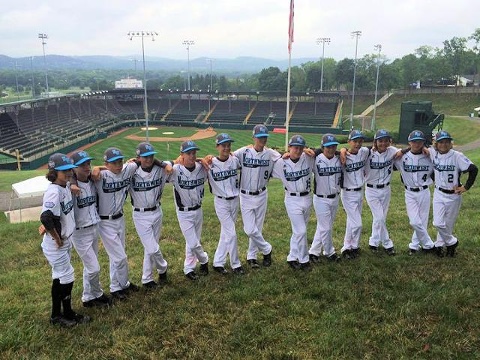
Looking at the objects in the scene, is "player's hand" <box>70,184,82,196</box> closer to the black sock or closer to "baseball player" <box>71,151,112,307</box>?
"baseball player" <box>71,151,112,307</box>

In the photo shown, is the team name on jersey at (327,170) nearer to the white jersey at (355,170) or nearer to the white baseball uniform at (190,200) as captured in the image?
the white jersey at (355,170)

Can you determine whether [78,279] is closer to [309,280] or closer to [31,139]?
[309,280]

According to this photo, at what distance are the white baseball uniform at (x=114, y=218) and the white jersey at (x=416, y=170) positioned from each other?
4649mm

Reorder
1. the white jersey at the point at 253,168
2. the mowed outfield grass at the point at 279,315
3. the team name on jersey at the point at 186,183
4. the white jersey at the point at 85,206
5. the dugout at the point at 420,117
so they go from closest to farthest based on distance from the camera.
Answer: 1. the mowed outfield grass at the point at 279,315
2. the white jersey at the point at 85,206
3. the team name on jersey at the point at 186,183
4. the white jersey at the point at 253,168
5. the dugout at the point at 420,117

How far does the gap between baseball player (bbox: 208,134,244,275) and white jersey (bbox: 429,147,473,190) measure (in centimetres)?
346

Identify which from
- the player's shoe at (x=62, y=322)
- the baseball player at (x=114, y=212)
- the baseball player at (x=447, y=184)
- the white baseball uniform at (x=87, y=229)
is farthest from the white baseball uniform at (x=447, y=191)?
the player's shoe at (x=62, y=322)

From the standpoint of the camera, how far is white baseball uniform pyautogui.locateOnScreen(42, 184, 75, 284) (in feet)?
16.6

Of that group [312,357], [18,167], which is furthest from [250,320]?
[18,167]

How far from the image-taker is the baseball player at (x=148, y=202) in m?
6.05

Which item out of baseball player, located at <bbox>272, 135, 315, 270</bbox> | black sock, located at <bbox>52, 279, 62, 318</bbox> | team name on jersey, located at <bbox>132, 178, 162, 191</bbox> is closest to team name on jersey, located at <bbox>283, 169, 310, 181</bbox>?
baseball player, located at <bbox>272, 135, 315, 270</bbox>

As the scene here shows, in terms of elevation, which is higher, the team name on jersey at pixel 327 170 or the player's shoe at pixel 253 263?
the team name on jersey at pixel 327 170

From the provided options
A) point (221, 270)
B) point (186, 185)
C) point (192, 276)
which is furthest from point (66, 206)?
point (221, 270)

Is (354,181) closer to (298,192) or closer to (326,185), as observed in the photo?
(326,185)

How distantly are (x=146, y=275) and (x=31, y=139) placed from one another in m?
38.1
